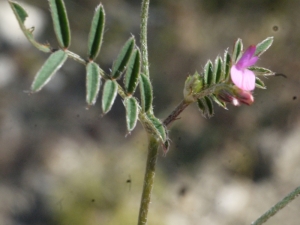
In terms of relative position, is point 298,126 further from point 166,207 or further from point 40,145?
point 40,145

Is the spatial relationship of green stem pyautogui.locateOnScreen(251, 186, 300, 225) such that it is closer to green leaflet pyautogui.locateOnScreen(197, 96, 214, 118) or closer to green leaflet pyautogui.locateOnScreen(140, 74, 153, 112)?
green leaflet pyautogui.locateOnScreen(197, 96, 214, 118)

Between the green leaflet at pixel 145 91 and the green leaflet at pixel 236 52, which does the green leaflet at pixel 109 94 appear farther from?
the green leaflet at pixel 236 52

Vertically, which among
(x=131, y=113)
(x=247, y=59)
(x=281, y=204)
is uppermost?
(x=247, y=59)

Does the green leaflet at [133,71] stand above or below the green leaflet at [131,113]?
above

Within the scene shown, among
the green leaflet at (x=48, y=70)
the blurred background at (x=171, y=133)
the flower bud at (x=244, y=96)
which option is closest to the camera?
the green leaflet at (x=48, y=70)

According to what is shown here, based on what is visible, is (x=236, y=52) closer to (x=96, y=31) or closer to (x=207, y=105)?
(x=207, y=105)

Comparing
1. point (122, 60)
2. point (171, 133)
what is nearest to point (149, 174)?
point (122, 60)

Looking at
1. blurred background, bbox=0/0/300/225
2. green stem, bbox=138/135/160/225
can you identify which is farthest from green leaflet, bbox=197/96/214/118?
Result: blurred background, bbox=0/0/300/225

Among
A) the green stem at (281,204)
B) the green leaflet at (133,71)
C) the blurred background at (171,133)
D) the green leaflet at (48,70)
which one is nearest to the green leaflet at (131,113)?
the green leaflet at (133,71)
